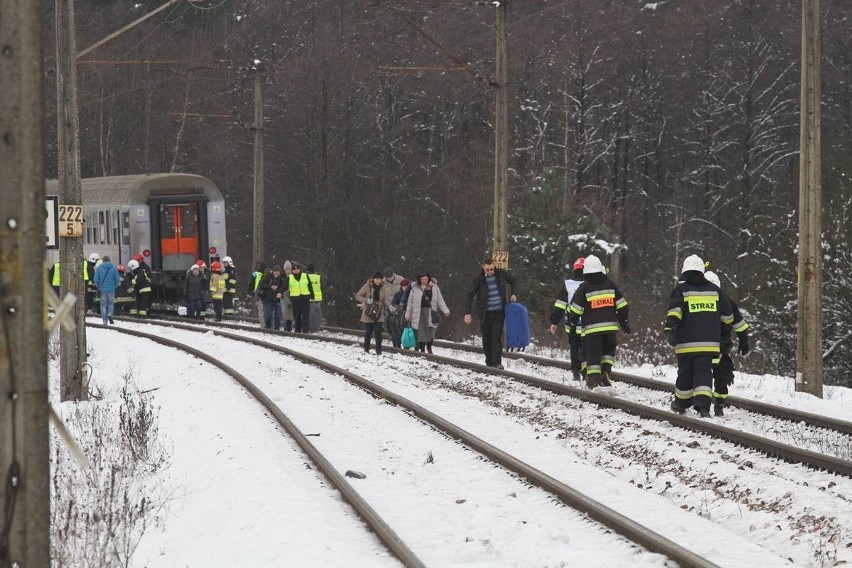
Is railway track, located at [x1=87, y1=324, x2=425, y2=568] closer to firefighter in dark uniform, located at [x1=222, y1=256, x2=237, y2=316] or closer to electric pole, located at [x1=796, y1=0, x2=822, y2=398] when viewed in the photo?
electric pole, located at [x1=796, y1=0, x2=822, y2=398]

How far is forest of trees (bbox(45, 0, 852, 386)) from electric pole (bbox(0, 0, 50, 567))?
85.4 feet

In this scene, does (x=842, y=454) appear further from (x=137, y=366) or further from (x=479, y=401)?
(x=137, y=366)

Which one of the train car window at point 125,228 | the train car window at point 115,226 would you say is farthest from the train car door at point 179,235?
the train car window at point 115,226

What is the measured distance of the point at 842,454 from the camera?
1107 centimetres

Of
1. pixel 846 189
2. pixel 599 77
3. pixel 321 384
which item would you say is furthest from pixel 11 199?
pixel 599 77

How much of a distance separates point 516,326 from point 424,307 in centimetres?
159

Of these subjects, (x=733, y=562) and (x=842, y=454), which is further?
(x=842, y=454)

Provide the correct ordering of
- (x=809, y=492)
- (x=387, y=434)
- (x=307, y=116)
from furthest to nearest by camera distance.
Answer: (x=307, y=116)
(x=387, y=434)
(x=809, y=492)

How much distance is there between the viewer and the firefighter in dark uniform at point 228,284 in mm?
32219

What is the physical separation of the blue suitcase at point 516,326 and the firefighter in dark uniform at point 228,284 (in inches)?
468

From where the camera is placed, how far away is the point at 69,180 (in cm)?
1547

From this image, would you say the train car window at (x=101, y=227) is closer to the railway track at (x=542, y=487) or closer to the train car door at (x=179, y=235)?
the train car door at (x=179, y=235)

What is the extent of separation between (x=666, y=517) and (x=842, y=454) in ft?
11.4

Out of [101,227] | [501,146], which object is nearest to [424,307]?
[501,146]
